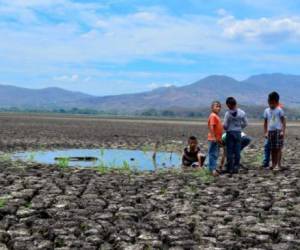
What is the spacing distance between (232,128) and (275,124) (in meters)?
1.38

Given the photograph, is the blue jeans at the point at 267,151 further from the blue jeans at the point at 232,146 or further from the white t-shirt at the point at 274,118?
the blue jeans at the point at 232,146

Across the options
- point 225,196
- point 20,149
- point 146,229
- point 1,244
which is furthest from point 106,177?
point 20,149

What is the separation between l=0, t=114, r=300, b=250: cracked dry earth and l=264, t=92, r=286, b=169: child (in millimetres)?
1684

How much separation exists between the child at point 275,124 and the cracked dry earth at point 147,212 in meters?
1.68

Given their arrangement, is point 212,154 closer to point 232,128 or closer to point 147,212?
point 232,128

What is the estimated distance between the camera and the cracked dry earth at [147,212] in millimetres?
7691

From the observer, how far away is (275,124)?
1573 cm

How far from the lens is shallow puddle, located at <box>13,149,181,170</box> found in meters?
20.1

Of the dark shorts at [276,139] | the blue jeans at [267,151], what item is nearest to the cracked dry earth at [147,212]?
the dark shorts at [276,139]

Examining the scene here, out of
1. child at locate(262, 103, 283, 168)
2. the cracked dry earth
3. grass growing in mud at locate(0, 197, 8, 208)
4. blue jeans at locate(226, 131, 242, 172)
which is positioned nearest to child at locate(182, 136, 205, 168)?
blue jeans at locate(226, 131, 242, 172)

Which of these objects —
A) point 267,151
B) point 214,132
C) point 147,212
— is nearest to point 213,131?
point 214,132

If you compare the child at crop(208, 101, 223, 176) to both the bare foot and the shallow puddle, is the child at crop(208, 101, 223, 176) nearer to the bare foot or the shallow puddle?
the bare foot

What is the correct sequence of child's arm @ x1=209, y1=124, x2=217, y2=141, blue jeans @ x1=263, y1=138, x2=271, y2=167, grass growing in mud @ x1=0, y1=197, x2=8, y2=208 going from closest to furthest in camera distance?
grass growing in mud @ x1=0, y1=197, x2=8, y2=208 < child's arm @ x1=209, y1=124, x2=217, y2=141 < blue jeans @ x1=263, y1=138, x2=271, y2=167

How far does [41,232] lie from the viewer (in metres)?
8.08
